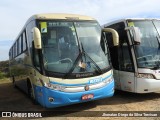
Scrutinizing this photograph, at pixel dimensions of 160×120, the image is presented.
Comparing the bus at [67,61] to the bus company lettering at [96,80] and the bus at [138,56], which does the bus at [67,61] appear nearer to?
the bus company lettering at [96,80]

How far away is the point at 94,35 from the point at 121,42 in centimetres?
170

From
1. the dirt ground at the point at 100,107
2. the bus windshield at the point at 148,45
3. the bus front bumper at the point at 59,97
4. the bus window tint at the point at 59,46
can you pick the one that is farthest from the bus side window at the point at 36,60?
the bus windshield at the point at 148,45

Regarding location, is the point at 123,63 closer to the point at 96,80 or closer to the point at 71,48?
the point at 96,80

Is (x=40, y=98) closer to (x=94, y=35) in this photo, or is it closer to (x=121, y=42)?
(x=94, y=35)

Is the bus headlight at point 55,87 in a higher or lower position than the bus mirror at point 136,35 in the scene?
lower

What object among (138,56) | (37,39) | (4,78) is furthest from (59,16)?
(4,78)

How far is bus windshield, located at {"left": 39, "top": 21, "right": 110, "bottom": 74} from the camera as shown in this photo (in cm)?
859

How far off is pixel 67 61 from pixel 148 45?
10.8 ft

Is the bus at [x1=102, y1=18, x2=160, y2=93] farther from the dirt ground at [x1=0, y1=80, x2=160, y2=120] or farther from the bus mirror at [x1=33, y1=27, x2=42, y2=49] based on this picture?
the bus mirror at [x1=33, y1=27, x2=42, y2=49]

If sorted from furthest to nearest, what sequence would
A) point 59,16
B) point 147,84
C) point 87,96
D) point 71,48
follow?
point 147,84 → point 59,16 → point 71,48 → point 87,96

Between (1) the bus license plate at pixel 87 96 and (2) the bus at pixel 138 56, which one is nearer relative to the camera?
(1) the bus license plate at pixel 87 96

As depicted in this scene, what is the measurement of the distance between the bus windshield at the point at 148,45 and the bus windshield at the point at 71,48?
141 centimetres

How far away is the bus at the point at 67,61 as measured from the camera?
328 inches

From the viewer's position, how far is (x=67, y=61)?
866 cm
